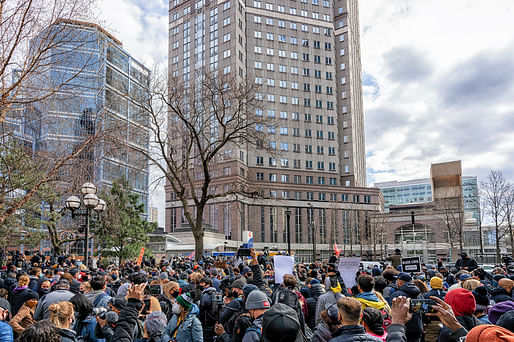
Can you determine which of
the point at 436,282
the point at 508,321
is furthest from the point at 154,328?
the point at 436,282

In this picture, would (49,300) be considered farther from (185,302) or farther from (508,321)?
(508,321)

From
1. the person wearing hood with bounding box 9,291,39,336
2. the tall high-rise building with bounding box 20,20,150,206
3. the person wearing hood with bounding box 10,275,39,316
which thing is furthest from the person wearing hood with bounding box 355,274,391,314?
the tall high-rise building with bounding box 20,20,150,206

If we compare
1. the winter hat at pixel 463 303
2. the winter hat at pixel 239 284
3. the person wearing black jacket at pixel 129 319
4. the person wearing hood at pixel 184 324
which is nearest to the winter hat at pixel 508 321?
the winter hat at pixel 463 303

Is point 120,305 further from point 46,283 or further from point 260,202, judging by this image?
point 260,202

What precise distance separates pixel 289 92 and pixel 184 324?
9504 cm

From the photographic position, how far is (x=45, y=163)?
16.2m

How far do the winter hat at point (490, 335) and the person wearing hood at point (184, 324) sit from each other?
4.16 m

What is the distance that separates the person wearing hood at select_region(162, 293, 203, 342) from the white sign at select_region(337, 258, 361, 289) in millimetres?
3691

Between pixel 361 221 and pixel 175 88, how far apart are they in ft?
228

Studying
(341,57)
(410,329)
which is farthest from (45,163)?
(341,57)

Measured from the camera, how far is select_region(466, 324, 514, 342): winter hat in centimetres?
235

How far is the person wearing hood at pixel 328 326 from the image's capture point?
4.83m

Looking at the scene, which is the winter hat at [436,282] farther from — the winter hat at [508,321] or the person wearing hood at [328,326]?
the winter hat at [508,321]

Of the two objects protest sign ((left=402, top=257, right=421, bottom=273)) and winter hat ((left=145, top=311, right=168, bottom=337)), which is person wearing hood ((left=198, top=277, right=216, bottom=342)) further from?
protest sign ((left=402, top=257, right=421, bottom=273))
